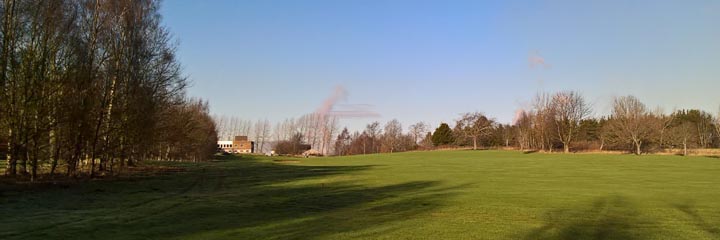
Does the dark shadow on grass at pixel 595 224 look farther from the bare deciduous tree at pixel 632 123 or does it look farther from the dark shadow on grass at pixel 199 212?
the bare deciduous tree at pixel 632 123

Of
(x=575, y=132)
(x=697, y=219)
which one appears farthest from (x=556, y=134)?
(x=697, y=219)

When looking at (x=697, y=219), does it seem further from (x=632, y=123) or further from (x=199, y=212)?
(x=632, y=123)

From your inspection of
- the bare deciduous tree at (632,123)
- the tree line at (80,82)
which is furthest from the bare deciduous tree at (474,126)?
the tree line at (80,82)

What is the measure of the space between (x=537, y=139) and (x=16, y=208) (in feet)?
331

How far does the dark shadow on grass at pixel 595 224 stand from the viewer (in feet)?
38.5

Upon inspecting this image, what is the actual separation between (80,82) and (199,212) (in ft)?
45.2

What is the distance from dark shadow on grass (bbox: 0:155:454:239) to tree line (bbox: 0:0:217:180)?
3.35 meters

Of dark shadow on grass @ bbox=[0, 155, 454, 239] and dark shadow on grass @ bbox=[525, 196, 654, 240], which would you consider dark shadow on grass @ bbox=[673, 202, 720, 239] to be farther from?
dark shadow on grass @ bbox=[0, 155, 454, 239]

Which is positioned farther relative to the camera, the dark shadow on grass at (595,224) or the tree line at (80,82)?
the tree line at (80,82)

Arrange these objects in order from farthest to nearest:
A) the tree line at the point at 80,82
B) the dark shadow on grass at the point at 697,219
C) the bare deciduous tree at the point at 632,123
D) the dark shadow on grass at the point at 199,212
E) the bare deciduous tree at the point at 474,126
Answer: the bare deciduous tree at the point at 474,126 → the bare deciduous tree at the point at 632,123 → the tree line at the point at 80,82 → the dark shadow on grass at the point at 697,219 → the dark shadow on grass at the point at 199,212

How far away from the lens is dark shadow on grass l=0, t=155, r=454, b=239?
11.3 metres

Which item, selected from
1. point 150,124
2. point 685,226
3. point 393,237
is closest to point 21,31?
point 150,124

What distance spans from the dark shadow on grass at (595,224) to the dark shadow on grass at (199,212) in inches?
156

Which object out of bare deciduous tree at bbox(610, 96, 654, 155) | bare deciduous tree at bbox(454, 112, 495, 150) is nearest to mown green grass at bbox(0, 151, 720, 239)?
bare deciduous tree at bbox(610, 96, 654, 155)
